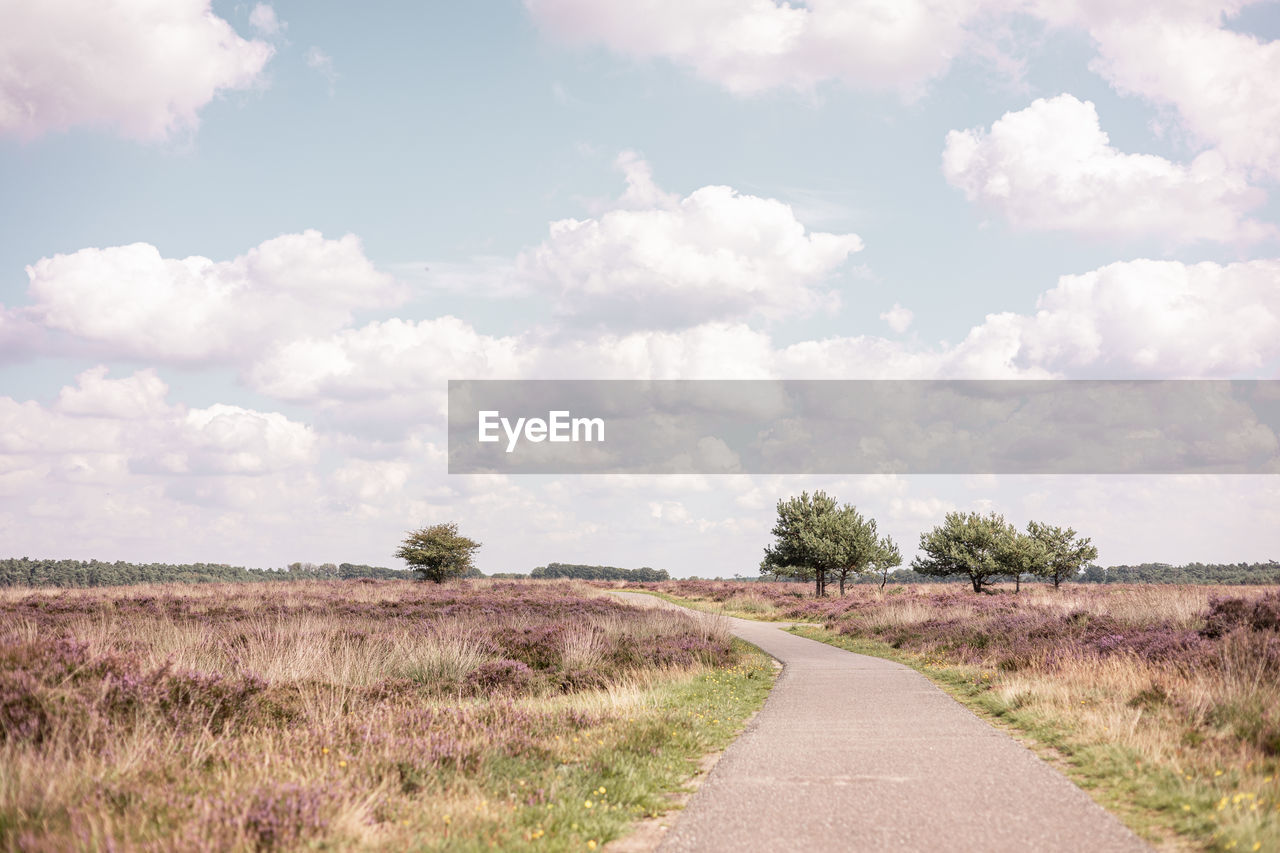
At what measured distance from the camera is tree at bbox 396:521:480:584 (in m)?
59.8

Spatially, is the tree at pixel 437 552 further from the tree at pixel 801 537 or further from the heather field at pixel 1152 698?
the heather field at pixel 1152 698

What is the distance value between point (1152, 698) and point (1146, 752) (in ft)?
11.1

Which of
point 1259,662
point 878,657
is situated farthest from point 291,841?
point 878,657

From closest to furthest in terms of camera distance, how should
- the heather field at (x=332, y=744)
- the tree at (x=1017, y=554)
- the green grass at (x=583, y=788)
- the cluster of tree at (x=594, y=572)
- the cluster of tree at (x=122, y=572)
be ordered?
the heather field at (x=332, y=744), the green grass at (x=583, y=788), the tree at (x=1017, y=554), the cluster of tree at (x=122, y=572), the cluster of tree at (x=594, y=572)

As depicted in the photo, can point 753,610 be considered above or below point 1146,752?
below

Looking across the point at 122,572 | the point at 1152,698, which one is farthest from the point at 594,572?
the point at 1152,698

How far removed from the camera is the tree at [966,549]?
5612 centimetres

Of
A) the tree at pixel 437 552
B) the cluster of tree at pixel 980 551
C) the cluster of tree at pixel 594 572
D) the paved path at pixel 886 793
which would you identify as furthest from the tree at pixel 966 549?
the cluster of tree at pixel 594 572

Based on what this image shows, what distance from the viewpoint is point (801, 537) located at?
2275 inches

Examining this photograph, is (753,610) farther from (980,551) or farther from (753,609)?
(980,551)

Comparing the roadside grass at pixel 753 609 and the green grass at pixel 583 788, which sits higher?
the green grass at pixel 583 788

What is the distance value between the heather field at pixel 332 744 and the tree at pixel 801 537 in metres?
42.0

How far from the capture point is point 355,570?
135250 mm

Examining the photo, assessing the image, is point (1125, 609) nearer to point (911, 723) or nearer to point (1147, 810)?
point (911, 723)
